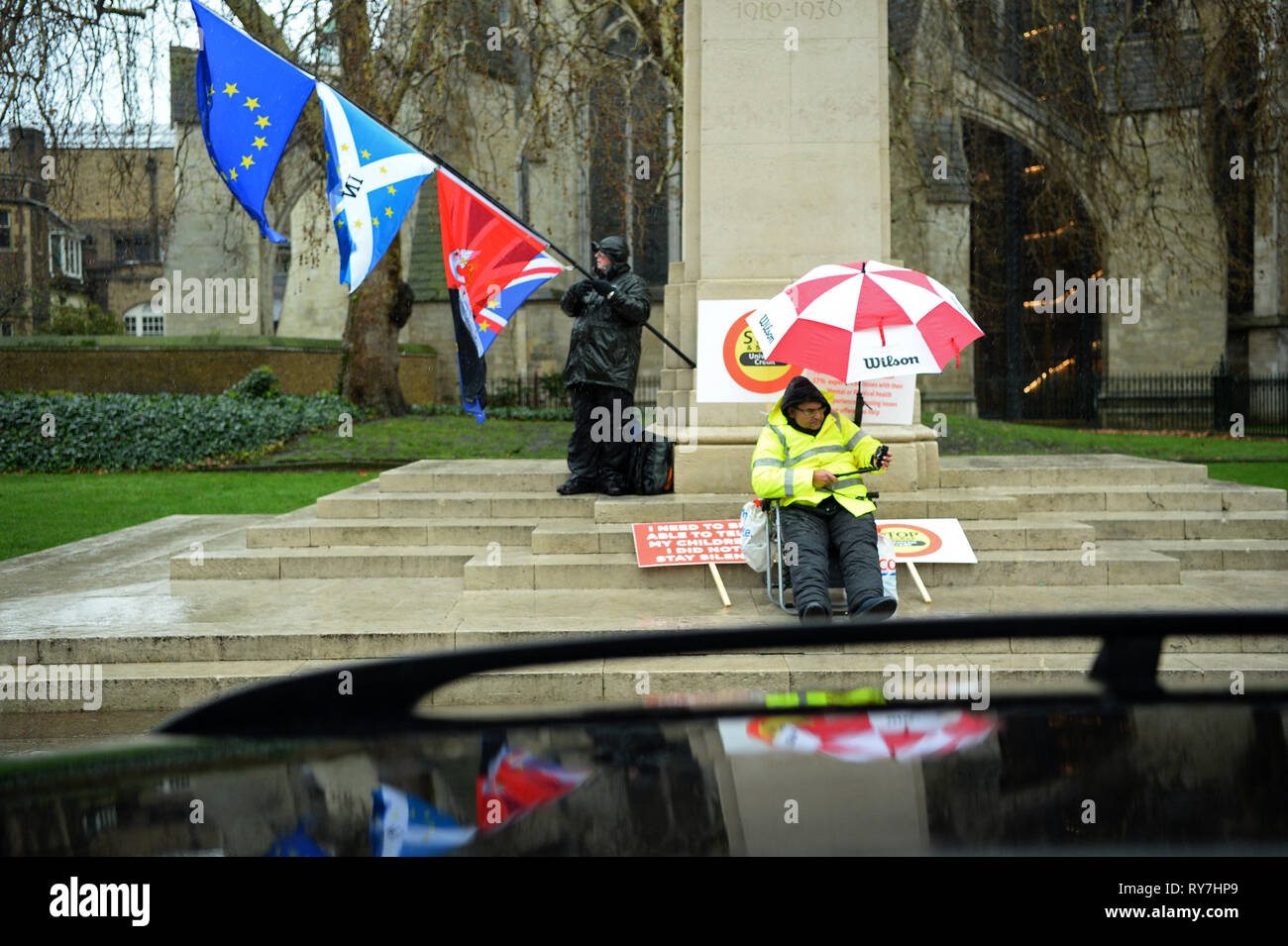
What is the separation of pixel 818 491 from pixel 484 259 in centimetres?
355

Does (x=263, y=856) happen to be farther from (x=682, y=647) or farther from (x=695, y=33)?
(x=695, y=33)

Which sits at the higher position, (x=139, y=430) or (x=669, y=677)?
(x=139, y=430)

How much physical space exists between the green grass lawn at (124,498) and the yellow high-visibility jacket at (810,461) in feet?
26.8

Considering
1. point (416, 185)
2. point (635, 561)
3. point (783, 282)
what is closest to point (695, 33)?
point (783, 282)

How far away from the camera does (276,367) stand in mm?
28250

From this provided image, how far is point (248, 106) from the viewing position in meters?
8.70

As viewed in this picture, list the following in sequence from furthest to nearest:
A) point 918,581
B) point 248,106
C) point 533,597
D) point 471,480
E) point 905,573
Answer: point 471,480 < point 248,106 < point 905,573 < point 533,597 < point 918,581

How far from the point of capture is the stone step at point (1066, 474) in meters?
10.7

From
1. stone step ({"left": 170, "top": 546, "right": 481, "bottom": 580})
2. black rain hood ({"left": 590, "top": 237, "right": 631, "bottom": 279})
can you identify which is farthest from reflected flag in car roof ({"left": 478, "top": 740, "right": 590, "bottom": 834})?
black rain hood ({"left": 590, "top": 237, "right": 631, "bottom": 279})

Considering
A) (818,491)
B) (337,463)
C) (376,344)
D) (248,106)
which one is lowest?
(337,463)

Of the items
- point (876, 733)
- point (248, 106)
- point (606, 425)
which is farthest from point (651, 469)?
point (876, 733)

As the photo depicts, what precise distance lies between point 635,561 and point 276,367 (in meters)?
21.7

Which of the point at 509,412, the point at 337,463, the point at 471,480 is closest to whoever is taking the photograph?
the point at 471,480

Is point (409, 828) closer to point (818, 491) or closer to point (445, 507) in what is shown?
point (818, 491)
